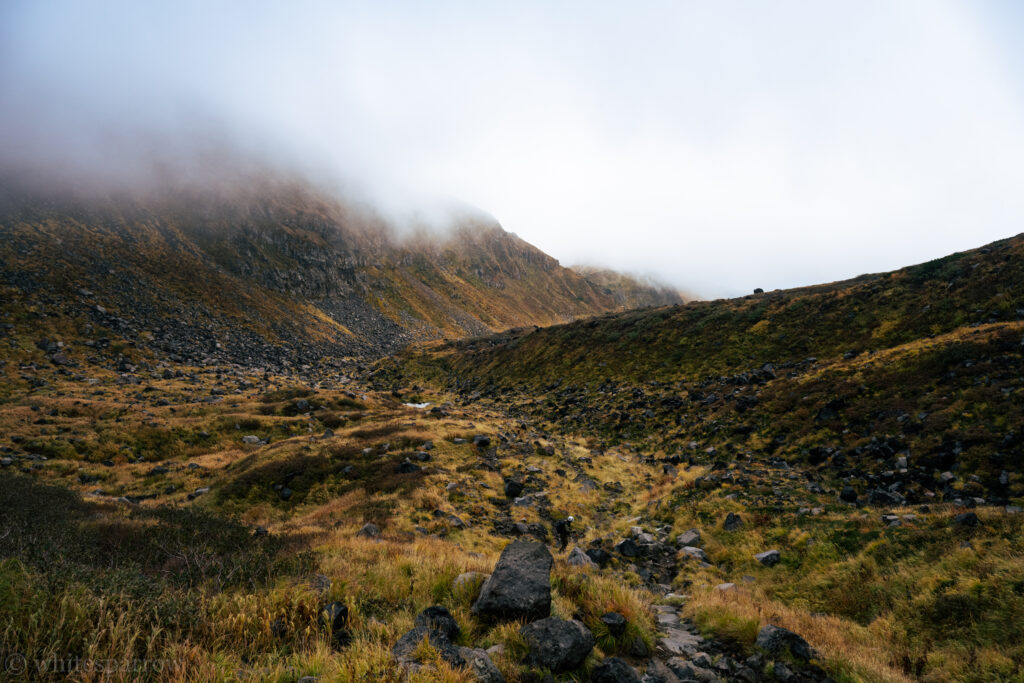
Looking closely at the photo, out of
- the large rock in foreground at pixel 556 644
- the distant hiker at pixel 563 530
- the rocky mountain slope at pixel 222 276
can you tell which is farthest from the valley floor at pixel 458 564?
the rocky mountain slope at pixel 222 276

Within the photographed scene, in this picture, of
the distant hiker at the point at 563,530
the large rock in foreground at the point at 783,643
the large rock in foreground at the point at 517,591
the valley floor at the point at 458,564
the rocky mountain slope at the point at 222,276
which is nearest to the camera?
the valley floor at the point at 458,564

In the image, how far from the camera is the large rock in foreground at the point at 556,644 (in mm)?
5473

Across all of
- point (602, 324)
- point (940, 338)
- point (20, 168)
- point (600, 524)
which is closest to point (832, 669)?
point (600, 524)

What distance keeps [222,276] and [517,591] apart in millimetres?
93605

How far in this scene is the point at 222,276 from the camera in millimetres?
77688

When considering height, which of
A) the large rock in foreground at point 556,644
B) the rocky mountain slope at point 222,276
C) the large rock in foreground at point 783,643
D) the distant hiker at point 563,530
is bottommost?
the distant hiker at point 563,530

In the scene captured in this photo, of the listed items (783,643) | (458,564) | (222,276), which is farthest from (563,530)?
(222,276)

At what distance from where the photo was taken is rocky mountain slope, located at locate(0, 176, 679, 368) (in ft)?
158

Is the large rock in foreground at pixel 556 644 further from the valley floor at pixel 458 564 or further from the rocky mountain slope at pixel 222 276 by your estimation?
the rocky mountain slope at pixel 222 276

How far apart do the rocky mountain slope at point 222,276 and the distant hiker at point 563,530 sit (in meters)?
54.3

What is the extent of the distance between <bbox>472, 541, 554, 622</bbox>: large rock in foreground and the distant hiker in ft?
22.8

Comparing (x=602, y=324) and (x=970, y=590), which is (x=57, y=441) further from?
(x=602, y=324)

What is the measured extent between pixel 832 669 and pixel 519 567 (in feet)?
16.6

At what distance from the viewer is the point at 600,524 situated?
15.1 meters
